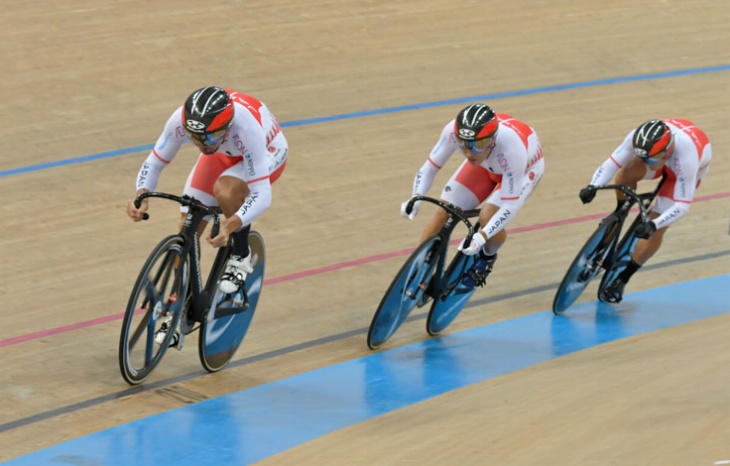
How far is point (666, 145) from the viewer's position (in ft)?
17.9

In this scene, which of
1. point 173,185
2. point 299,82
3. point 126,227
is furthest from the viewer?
point 299,82

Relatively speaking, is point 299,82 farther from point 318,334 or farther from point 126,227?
point 318,334

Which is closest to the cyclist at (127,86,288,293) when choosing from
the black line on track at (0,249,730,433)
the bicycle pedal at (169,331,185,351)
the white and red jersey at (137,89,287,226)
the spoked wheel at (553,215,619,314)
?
the white and red jersey at (137,89,287,226)

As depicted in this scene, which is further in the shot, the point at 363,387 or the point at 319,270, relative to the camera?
the point at 319,270

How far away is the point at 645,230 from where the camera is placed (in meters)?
5.47

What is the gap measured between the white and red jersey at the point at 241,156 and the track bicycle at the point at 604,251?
165cm

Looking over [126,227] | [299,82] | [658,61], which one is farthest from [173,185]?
[658,61]

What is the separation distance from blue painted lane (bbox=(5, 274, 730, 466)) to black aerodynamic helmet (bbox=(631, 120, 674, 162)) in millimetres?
835

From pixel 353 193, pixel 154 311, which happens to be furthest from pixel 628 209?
pixel 154 311

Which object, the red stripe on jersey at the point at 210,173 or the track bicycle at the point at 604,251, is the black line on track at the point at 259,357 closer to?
the track bicycle at the point at 604,251

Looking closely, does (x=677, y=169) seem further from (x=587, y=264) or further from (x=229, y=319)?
Result: (x=229, y=319)

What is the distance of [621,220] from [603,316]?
1.59 ft

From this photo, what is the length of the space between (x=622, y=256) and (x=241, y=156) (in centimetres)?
223

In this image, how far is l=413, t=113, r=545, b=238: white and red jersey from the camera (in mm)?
5070
